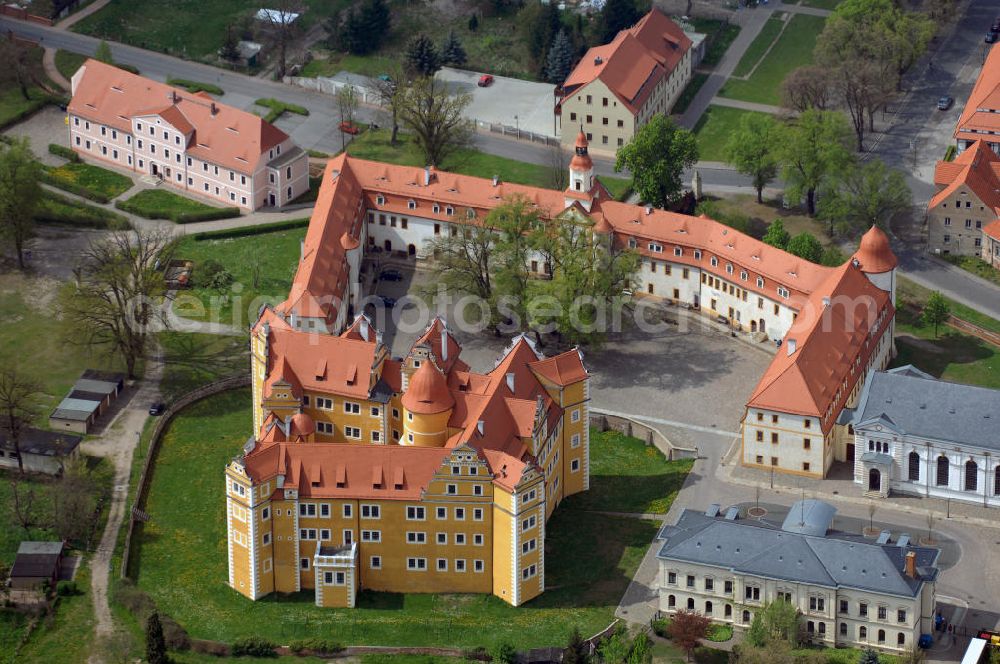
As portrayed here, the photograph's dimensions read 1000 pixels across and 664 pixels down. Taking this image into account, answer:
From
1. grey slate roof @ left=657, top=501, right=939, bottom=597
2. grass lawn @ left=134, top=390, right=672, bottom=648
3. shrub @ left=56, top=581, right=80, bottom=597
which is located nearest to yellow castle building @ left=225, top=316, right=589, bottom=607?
grass lawn @ left=134, top=390, right=672, bottom=648

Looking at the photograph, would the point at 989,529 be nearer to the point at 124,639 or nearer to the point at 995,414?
the point at 995,414

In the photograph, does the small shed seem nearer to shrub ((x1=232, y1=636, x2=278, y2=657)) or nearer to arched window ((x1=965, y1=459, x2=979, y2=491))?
shrub ((x1=232, y1=636, x2=278, y2=657))

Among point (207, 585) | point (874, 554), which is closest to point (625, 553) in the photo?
point (874, 554)

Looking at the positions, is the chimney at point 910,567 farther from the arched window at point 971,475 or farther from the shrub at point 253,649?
the shrub at point 253,649

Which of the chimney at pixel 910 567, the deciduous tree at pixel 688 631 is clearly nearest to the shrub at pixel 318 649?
the deciduous tree at pixel 688 631

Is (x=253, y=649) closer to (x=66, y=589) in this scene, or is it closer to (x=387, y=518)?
(x=387, y=518)
